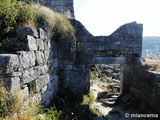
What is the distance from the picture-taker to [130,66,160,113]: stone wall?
275 inches

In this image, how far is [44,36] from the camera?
19.6 feet

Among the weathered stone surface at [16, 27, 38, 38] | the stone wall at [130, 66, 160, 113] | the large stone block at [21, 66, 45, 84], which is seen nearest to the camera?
the large stone block at [21, 66, 45, 84]

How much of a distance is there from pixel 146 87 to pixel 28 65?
488 cm

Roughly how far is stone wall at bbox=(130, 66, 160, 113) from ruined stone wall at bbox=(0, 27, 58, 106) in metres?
3.39

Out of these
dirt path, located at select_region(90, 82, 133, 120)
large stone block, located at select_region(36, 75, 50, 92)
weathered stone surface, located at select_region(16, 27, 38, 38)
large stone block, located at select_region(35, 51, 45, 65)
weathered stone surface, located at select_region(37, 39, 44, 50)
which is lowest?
dirt path, located at select_region(90, 82, 133, 120)

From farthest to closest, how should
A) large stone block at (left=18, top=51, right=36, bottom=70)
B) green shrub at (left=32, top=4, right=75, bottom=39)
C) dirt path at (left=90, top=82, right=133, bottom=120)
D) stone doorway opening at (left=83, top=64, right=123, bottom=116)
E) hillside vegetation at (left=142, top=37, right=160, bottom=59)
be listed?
hillside vegetation at (left=142, top=37, right=160, bottom=59)
stone doorway opening at (left=83, top=64, right=123, bottom=116)
dirt path at (left=90, top=82, right=133, bottom=120)
green shrub at (left=32, top=4, right=75, bottom=39)
large stone block at (left=18, top=51, right=36, bottom=70)

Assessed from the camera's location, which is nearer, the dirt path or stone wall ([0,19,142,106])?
stone wall ([0,19,142,106])

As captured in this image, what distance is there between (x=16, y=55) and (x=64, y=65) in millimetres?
4361

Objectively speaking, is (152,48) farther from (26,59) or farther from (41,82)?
(26,59)

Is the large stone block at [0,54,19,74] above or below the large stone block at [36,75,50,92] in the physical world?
above

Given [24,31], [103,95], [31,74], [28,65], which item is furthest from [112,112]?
[24,31]

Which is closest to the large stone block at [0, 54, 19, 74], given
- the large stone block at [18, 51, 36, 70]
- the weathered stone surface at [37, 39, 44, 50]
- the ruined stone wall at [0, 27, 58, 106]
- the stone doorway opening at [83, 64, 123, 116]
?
the ruined stone wall at [0, 27, 58, 106]

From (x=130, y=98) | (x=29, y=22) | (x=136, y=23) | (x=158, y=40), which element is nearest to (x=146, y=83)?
(x=130, y=98)

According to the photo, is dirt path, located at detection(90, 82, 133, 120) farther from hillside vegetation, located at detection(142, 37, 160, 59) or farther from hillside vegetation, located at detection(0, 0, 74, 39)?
hillside vegetation, located at detection(142, 37, 160, 59)
